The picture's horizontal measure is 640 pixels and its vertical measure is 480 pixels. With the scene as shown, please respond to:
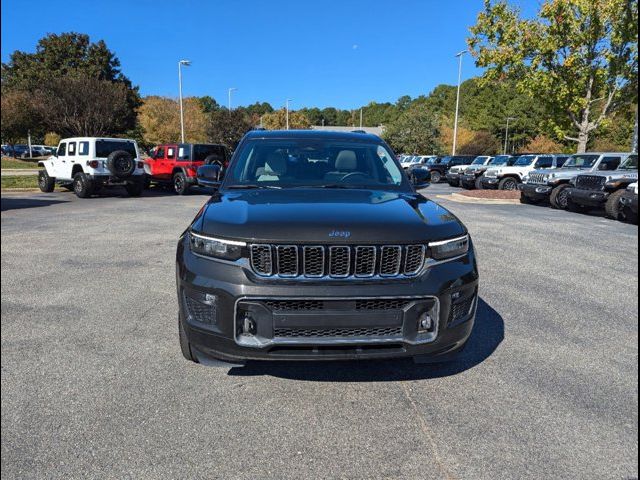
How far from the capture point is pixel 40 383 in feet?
9.38

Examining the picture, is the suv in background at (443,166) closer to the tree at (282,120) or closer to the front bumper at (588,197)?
the front bumper at (588,197)

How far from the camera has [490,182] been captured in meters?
20.2

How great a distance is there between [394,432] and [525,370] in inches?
49.7

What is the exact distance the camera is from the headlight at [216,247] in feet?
8.27

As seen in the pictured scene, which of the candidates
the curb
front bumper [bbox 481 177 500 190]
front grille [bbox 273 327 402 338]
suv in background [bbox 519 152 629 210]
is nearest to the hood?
front grille [bbox 273 327 402 338]

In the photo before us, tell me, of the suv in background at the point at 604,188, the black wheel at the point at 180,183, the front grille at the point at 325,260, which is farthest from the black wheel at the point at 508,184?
the front grille at the point at 325,260

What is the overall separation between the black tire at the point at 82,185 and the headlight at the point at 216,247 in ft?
45.6

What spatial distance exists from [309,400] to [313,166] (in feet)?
6.34

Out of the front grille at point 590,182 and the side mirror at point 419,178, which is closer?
the side mirror at point 419,178

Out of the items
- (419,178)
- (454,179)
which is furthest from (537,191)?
(419,178)

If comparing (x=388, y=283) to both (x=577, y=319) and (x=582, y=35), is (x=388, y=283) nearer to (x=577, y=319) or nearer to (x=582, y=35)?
(x=577, y=319)

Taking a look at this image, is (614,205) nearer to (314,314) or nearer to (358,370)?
(358,370)

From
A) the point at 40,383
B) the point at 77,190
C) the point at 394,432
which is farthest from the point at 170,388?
the point at 77,190

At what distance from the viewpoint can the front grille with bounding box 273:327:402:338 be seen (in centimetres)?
243
